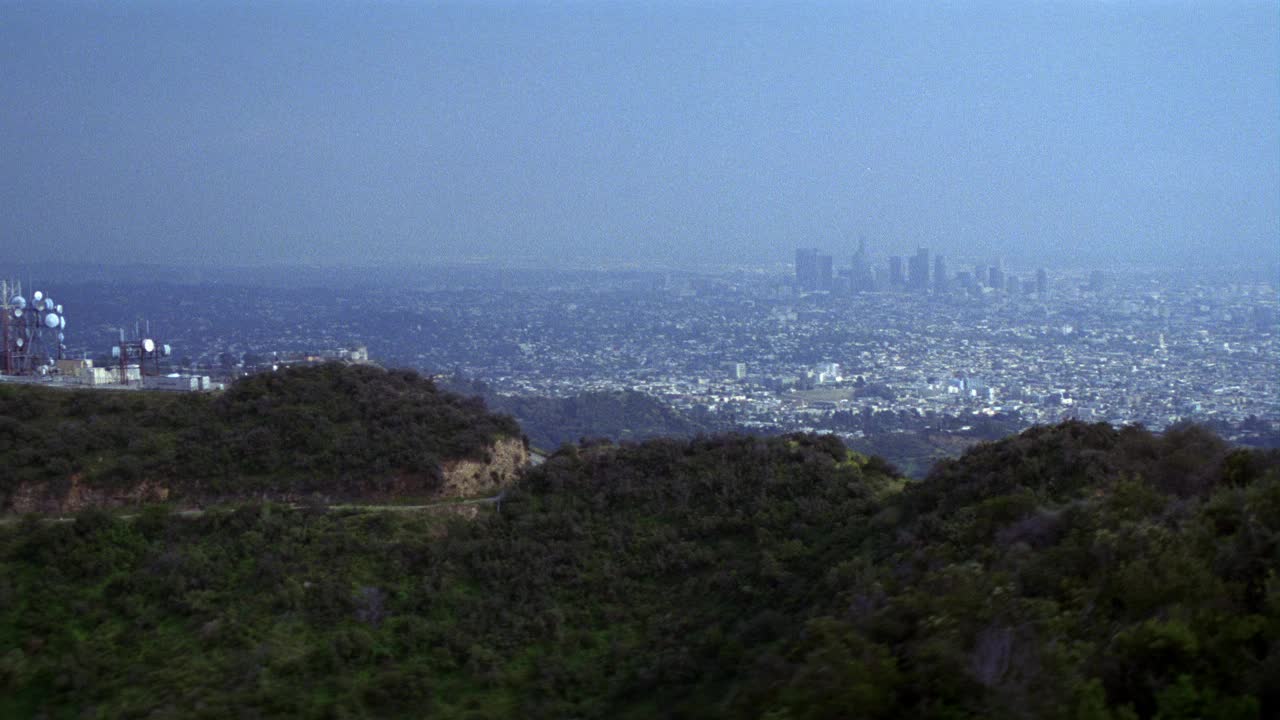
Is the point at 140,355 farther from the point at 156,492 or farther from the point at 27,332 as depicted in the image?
the point at 156,492

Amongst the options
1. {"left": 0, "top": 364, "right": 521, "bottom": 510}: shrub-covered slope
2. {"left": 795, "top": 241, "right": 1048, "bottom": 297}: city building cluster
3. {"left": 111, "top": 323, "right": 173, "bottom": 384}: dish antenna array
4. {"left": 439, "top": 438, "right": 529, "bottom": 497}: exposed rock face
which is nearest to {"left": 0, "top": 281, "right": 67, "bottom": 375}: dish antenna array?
{"left": 111, "top": 323, "right": 173, "bottom": 384}: dish antenna array

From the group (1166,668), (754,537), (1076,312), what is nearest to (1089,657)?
(1166,668)

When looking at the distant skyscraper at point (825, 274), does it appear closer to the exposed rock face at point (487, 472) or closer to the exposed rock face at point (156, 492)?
the exposed rock face at point (487, 472)

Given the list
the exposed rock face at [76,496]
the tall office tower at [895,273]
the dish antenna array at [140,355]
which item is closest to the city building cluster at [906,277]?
the tall office tower at [895,273]

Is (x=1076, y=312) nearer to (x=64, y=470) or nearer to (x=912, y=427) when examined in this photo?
(x=912, y=427)

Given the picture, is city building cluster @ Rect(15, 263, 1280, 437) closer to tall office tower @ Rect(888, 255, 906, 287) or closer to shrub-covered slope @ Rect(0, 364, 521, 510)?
tall office tower @ Rect(888, 255, 906, 287)

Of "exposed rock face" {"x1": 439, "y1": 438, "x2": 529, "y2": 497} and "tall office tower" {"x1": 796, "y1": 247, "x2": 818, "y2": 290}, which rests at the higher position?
"tall office tower" {"x1": 796, "y1": 247, "x2": 818, "y2": 290}
